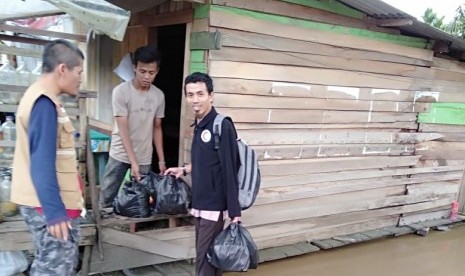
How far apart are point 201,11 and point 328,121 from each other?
6.52 ft

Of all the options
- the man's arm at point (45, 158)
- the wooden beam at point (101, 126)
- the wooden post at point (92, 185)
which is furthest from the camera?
the wooden beam at point (101, 126)

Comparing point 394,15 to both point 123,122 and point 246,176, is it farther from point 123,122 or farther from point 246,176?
point 123,122

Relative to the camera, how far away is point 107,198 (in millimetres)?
3828

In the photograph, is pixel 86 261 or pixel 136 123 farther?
pixel 136 123

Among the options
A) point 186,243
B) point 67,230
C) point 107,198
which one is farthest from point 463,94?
point 67,230

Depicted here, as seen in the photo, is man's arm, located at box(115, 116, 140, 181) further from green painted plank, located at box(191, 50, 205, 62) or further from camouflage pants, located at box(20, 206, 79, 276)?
camouflage pants, located at box(20, 206, 79, 276)

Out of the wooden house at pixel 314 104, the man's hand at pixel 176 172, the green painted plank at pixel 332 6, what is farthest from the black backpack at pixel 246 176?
the green painted plank at pixel 332 6

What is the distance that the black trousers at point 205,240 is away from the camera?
3016 millimetres

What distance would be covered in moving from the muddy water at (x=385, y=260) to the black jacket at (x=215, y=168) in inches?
60.6

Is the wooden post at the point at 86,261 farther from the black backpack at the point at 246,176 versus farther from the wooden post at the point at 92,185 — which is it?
the black backpack at the point at 246,176

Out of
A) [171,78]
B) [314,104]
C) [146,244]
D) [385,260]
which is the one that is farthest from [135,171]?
[385,260]

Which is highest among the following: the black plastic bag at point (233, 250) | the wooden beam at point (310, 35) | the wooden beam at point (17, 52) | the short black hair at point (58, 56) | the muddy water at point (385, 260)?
the wooden beam at point (310, 35)

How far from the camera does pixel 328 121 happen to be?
4.78 metres

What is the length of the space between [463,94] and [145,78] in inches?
195
